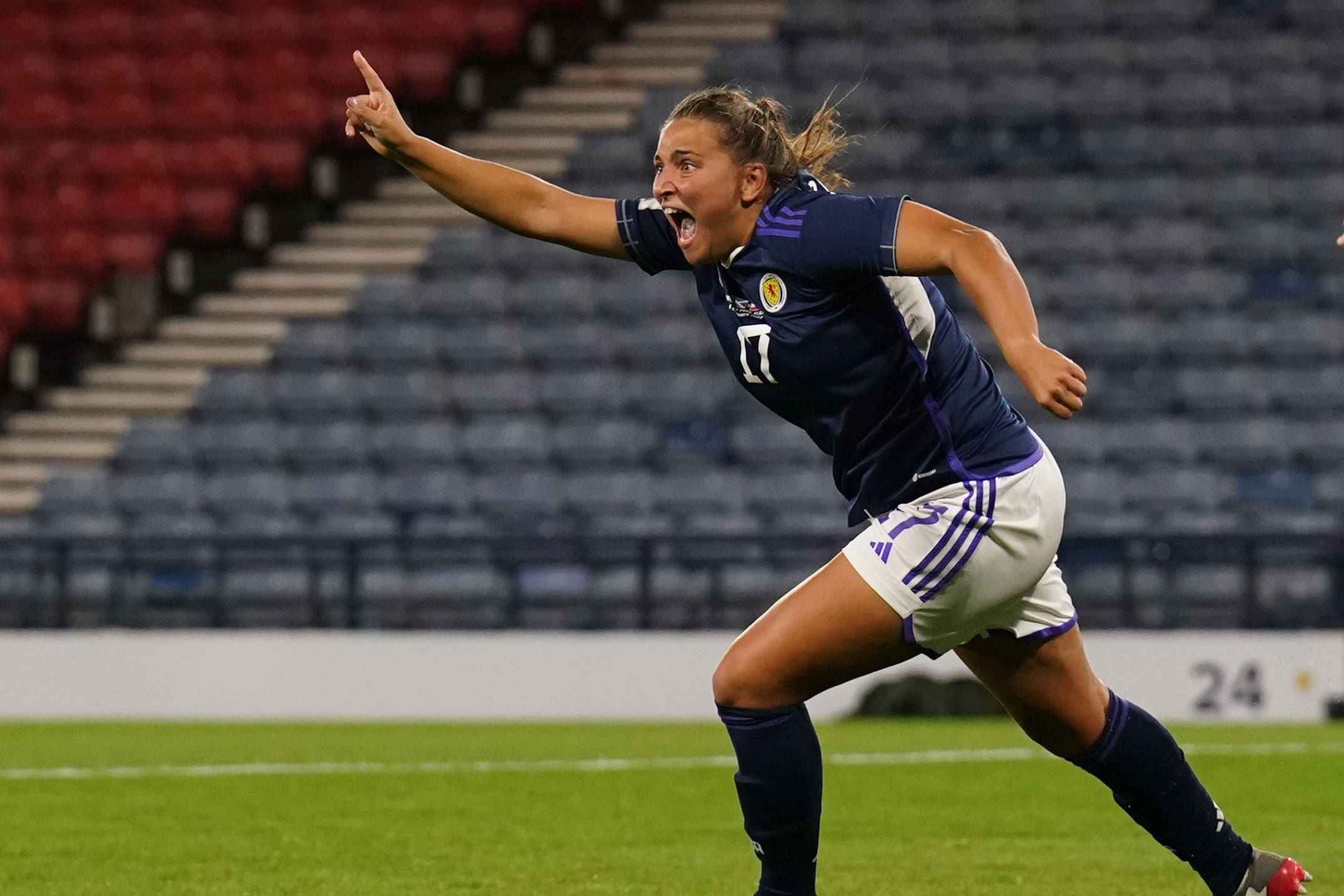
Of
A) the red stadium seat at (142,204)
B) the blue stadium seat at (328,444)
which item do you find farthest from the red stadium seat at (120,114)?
the blue stadium seat at (328,444)

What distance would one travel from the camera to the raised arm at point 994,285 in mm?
3604

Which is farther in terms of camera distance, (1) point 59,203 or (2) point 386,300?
(1) point 59,203

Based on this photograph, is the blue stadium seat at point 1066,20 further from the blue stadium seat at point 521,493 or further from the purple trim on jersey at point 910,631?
the purple trim on jersey at point 910,631

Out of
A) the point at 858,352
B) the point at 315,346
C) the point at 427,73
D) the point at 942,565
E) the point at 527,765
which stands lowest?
the point at 527,765

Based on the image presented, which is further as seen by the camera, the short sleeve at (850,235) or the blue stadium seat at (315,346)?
the blue stadium seat at (315,346)

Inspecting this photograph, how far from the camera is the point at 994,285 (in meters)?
Answer: 3.77

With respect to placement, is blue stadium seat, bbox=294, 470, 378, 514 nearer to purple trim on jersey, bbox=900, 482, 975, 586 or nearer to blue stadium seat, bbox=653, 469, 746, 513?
blue stadium seat, bbox=653, 469, 746, 513

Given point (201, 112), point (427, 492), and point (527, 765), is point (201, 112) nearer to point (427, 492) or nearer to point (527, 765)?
point (427, 492)

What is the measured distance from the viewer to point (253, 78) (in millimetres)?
16109

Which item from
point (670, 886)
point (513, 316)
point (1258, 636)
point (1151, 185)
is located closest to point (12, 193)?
point (513, 316)

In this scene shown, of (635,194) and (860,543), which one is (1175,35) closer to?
(635,194)

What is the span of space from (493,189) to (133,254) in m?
11.2

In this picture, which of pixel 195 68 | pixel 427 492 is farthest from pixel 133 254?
pixel 427 492

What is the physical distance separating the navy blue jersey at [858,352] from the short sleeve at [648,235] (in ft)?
0.49
